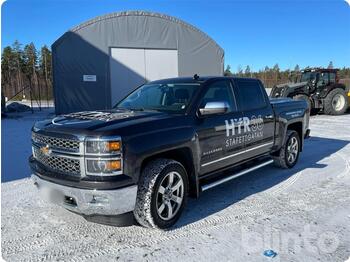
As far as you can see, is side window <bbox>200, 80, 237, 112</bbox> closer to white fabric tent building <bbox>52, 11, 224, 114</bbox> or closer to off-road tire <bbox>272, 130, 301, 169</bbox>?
Result: off-road tire <bbox>272, 130, 301, 169</bbox>

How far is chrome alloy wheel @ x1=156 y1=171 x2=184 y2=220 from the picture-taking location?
3872mm

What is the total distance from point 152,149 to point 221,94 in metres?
1.81

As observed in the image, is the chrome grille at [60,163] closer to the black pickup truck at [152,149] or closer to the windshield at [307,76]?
the black pickup truck at [152,149]

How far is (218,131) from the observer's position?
15.1 feet

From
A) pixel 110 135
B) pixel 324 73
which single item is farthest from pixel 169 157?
pixel 324 73

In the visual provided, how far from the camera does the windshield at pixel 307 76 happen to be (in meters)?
17.8

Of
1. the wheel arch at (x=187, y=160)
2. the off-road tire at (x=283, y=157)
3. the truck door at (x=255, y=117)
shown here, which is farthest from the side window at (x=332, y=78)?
the wheel arch at (x=187, y=160)

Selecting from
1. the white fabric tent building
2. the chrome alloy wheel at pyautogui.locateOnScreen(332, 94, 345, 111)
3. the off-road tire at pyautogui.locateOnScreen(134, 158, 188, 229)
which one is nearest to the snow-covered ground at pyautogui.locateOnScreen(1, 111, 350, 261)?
the off-road tire at pyautogui.locateOnScreen(134, 158, 188, 229)

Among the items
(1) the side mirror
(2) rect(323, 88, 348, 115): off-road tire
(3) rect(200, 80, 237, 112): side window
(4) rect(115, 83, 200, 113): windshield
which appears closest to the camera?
(1) the side mirror

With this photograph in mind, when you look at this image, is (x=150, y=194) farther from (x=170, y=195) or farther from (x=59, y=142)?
(x=59, y=142)

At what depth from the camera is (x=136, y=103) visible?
5004 millimetres

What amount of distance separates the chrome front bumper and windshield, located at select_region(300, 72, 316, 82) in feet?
54.6

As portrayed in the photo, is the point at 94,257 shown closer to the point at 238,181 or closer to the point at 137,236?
the point at 137,236

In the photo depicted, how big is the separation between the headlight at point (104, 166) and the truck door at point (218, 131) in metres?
1.31
